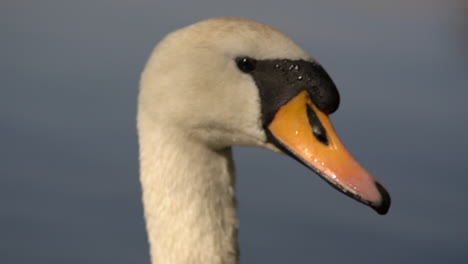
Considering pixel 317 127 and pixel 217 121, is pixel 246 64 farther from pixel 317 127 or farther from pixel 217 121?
pixel 317 127

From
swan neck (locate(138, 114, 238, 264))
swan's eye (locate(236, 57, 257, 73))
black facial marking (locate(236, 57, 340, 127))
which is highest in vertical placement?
swan's eye (locate(236, 57, 257, 73))

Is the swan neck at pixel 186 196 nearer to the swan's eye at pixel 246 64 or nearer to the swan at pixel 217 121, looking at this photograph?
the swan at pixel 217 121

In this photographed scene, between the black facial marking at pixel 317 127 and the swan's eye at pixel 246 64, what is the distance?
0.27 meters

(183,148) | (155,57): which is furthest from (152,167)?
(155,57)

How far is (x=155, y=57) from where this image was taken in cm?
437

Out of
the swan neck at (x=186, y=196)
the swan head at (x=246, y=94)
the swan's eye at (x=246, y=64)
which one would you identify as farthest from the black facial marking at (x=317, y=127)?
the swan neck at (x=186, y=196)

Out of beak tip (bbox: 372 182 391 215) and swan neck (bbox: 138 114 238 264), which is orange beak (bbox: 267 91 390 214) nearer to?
beak tip (bbox: 372 182 391 215)

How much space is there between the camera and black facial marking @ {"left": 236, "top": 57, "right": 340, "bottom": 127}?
4.27 metres

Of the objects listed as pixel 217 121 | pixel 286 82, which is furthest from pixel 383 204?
pixel 217 121

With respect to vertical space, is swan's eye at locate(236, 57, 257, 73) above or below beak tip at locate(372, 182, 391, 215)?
above

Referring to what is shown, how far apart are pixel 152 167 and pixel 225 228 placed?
→ 38 centimetres

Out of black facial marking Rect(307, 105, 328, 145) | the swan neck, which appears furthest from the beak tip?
the swan neck

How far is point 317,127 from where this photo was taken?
4305 mm

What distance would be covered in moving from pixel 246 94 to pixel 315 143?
33cm
